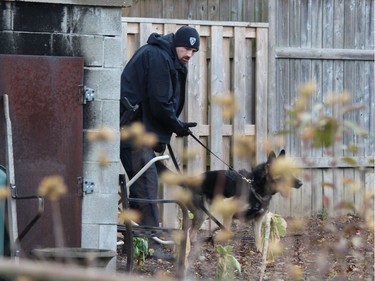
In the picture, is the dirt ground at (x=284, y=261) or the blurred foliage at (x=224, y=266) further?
the dirt ground at (x=284, y=261)

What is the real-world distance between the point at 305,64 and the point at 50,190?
321 inches

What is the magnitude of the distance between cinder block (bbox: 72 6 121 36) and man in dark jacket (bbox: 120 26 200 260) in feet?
4.57

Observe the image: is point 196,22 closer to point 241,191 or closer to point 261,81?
point 261,81

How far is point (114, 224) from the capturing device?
7.61 meters

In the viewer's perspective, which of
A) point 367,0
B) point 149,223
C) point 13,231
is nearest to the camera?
point 13,231

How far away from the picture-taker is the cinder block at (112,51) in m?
7.41

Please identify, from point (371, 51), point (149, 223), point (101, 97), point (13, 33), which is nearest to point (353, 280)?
point (149, 223)

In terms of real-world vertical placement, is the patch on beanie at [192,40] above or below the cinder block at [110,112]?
above

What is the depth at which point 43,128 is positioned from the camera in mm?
→ 7230

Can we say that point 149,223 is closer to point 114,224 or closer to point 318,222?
point 114,224

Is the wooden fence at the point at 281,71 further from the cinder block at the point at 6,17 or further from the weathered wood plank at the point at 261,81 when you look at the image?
the cinder block at the point at 6,17

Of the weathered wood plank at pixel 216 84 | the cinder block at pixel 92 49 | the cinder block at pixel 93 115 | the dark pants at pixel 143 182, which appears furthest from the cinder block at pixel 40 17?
the weathered wood plank at pixel 216 84

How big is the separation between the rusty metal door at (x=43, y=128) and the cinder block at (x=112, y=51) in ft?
0.71

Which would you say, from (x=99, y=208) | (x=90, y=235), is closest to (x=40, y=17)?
(x=99, y=208)
